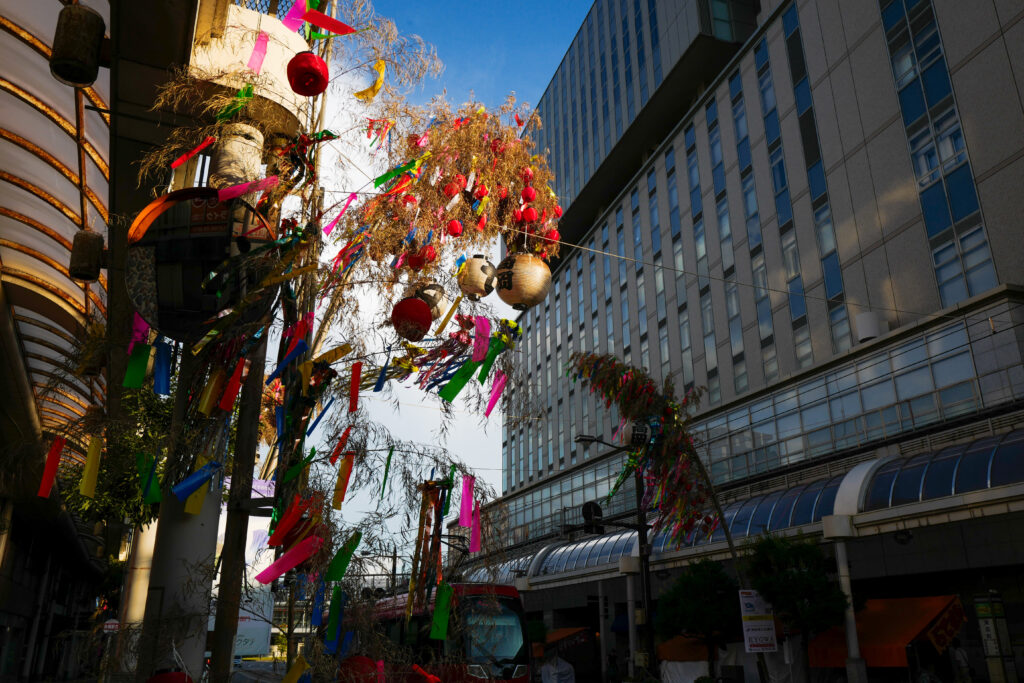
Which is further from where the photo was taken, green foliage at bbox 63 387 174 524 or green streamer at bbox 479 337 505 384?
green foliage at bbox 63 387 174 524

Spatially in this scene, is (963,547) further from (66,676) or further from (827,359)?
(66,676)

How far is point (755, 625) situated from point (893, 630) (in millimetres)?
5121

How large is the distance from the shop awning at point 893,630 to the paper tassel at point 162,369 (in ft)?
58.0

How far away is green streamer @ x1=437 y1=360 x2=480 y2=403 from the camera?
5727 millimetres

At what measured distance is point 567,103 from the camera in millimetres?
62906

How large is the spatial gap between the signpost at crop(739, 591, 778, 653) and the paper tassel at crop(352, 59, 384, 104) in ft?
43.2

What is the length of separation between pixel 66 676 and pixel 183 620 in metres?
42.0

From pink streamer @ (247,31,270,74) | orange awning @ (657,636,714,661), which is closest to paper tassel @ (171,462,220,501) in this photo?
pink streamer @ (247,31,270,74)

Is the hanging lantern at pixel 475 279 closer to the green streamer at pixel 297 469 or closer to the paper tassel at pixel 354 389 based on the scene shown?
the paper tassel at pixel 354 389

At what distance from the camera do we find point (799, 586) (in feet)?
56.8

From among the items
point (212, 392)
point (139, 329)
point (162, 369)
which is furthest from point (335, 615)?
point (139, 329)

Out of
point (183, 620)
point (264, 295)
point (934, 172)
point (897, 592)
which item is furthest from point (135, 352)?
point (934, 172)

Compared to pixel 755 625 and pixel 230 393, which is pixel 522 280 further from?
pixel 755 625

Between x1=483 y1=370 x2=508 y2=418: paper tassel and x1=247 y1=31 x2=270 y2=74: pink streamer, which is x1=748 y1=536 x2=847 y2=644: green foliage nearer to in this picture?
x1=483 y1=370 x2=508 y2=418: paper tassel
